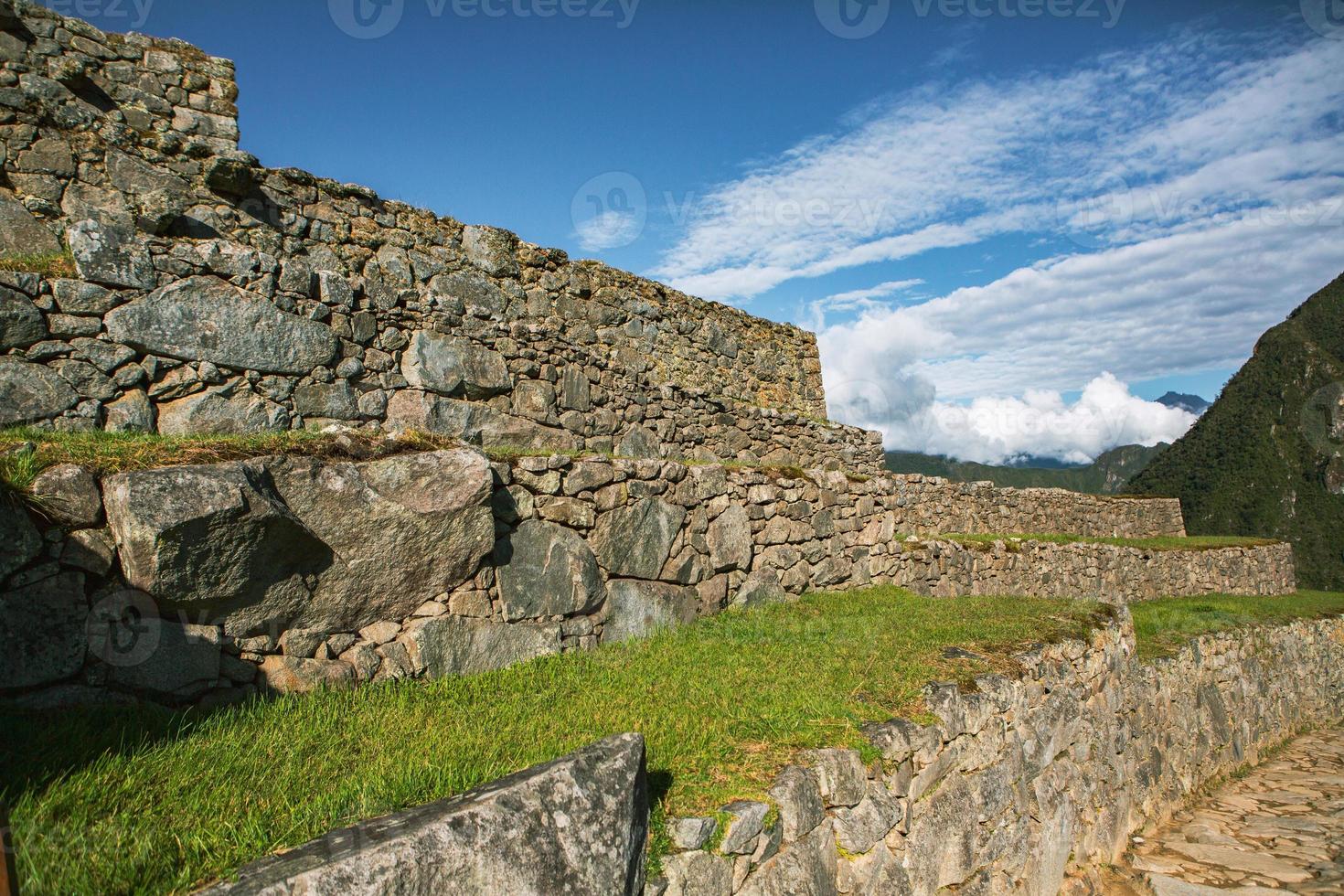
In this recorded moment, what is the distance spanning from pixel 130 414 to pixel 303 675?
114 inches

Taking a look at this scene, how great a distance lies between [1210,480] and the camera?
44531 mm

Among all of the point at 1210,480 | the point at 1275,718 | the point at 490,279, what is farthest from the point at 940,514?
the point at 1210,480

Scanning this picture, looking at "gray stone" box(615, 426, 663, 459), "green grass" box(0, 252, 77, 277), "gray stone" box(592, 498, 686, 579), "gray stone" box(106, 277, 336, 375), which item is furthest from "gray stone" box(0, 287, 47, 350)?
"gray stone" box(615, 426, 663, 459)

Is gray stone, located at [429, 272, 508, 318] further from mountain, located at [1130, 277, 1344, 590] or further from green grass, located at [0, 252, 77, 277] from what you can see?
mountain, located at [1130, 277, 1344, 590]

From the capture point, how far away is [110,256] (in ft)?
17.9

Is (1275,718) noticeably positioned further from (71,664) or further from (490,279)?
(71,664)

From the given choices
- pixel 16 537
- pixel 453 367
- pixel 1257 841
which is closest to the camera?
pixel 16 537

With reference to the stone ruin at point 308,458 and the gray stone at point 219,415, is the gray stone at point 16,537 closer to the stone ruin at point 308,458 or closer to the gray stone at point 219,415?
the stone ruin at point 308,458

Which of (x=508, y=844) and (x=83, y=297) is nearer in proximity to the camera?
(x=508, y=844)

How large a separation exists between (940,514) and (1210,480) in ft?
132

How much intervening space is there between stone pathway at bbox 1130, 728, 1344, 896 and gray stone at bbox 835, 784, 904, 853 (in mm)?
4459

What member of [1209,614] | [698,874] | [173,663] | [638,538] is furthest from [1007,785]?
[1209,614]

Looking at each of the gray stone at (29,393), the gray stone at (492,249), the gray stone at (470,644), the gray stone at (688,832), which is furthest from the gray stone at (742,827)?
the gray stone at (492,249)

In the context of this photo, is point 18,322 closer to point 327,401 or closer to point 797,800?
point 327,401
